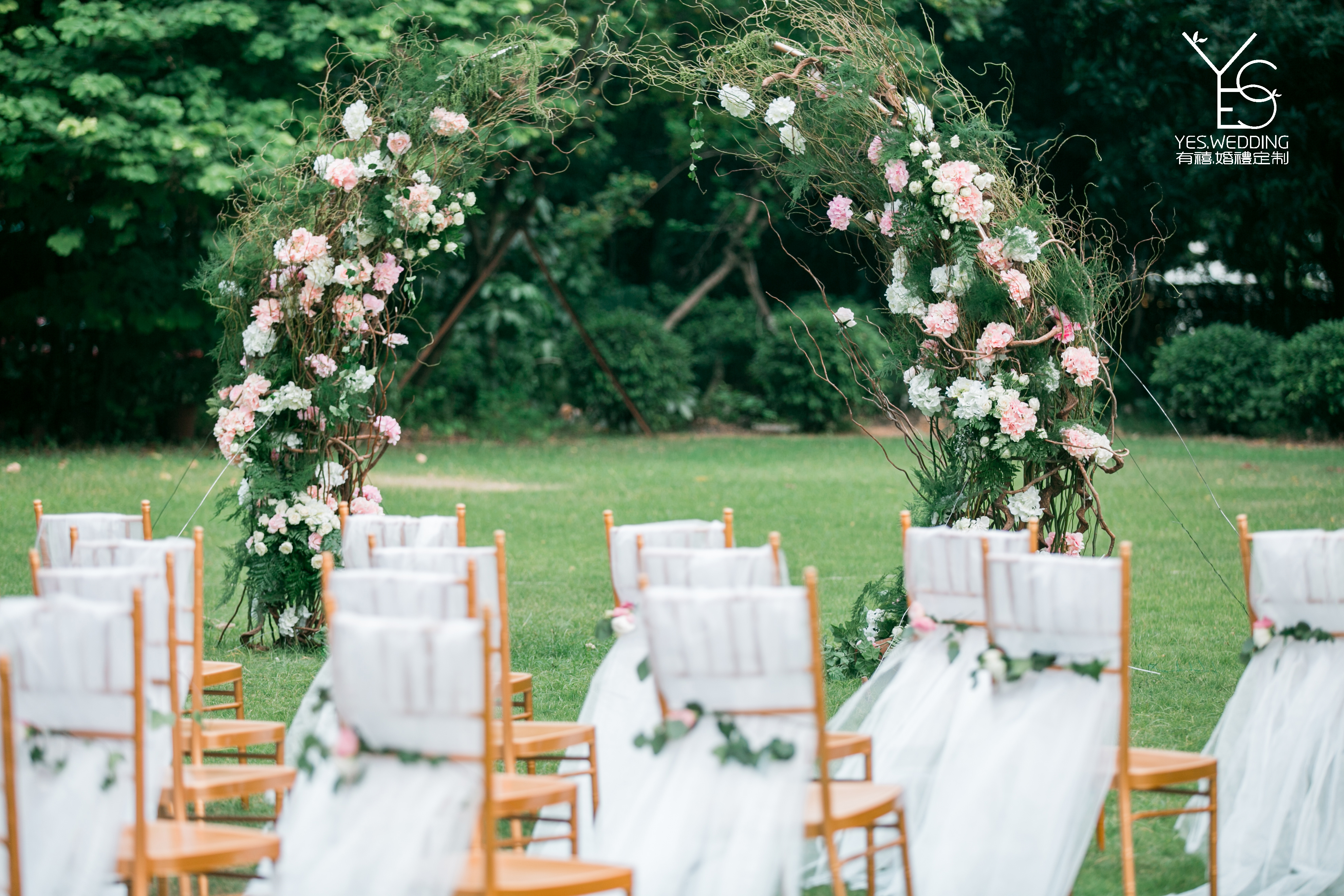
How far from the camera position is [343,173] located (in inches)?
253

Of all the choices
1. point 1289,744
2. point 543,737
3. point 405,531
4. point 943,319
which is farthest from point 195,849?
point 943,319

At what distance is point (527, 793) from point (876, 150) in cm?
336

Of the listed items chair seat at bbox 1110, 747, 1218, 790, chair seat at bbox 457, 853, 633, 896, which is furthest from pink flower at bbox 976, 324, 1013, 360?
chair seat at bbox 457, 853, 633, 896

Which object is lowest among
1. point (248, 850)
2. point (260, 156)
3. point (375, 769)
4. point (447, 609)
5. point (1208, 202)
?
point (248, 850)

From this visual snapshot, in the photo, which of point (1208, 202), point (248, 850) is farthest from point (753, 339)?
point (248, 850)

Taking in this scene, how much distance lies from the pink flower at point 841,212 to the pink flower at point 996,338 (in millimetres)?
780

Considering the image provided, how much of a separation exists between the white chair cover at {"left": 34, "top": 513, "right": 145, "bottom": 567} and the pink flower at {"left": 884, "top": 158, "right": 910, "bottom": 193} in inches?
123

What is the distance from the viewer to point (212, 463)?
14875 millimetres

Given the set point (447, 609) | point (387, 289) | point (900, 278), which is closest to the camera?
point (447, 609)

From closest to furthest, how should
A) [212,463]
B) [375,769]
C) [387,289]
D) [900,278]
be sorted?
[375,769] → [900,278] → [387,289] → [212,463]

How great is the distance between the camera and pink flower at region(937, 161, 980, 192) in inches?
215

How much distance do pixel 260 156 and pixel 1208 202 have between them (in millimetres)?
15561

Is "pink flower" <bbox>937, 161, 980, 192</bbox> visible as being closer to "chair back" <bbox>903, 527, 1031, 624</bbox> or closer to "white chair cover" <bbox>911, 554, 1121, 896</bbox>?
"chair back" <bbox>903, 527, 1031, 624</bbox>

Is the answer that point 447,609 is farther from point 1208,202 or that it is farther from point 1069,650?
point 1208,202
